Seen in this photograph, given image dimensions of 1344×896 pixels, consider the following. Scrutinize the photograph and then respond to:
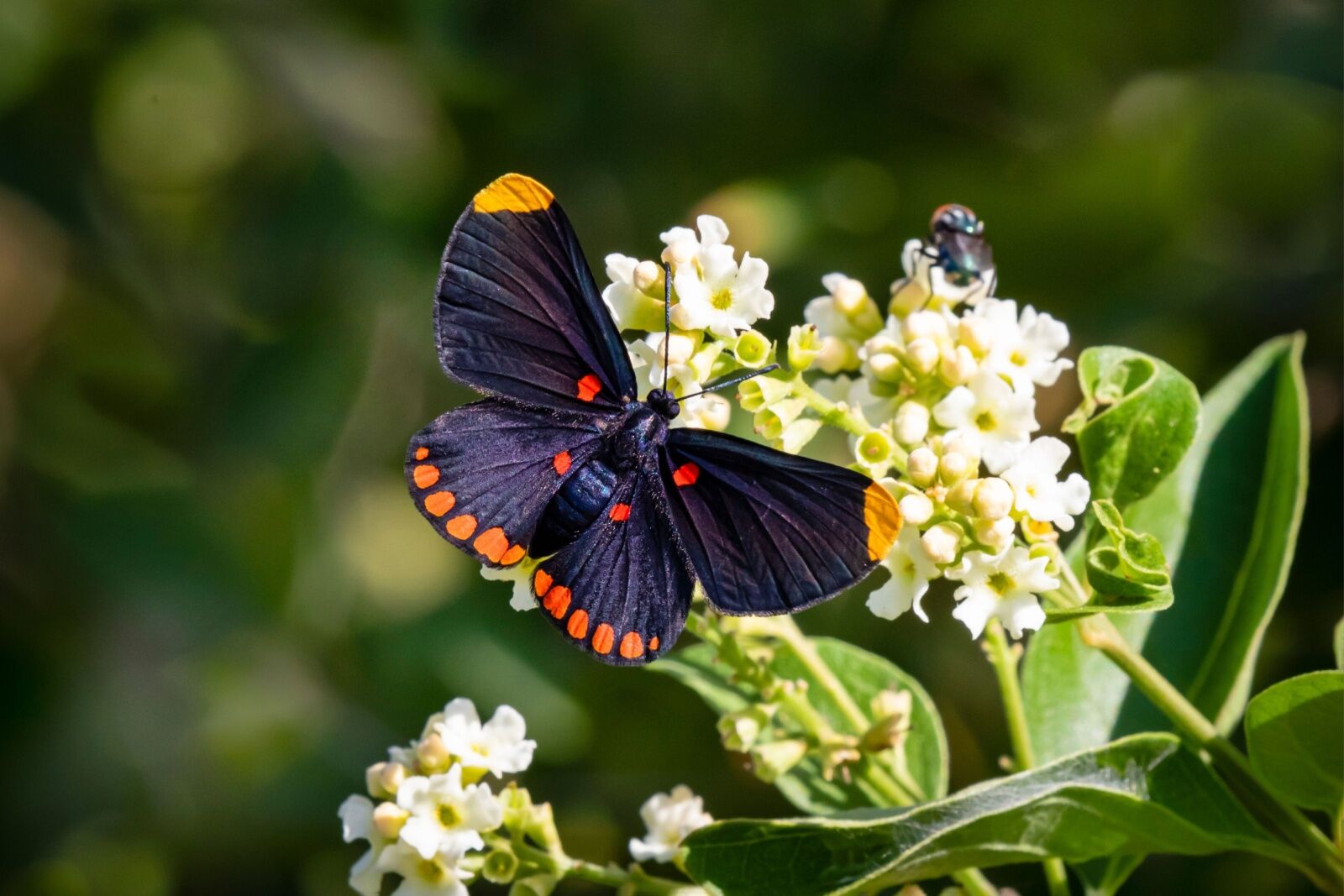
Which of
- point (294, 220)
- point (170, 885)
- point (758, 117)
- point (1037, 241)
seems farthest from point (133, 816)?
point (1037, 241)

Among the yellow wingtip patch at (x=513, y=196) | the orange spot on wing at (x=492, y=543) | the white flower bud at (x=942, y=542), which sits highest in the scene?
the yellow wingtip patch at (x=513, y=196)

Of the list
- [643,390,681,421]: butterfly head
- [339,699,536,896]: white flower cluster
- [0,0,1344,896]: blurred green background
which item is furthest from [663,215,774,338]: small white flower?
[0,0,1344,896]: blurred green background

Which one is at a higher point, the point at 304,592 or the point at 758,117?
the point at 758,117

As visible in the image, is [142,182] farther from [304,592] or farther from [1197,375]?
[1197,375]

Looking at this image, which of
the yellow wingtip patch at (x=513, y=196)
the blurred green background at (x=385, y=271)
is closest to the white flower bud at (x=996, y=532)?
the yellow wingtip patch at (x=513, y=196)

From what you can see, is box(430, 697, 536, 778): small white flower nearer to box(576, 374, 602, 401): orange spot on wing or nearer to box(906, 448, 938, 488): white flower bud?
box(576, 374, 602, 401): orange spot on wing

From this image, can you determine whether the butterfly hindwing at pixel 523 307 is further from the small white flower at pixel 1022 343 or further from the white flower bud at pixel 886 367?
the small white flower at pixel 1022 343

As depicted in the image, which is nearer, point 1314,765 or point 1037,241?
point 1314,765
